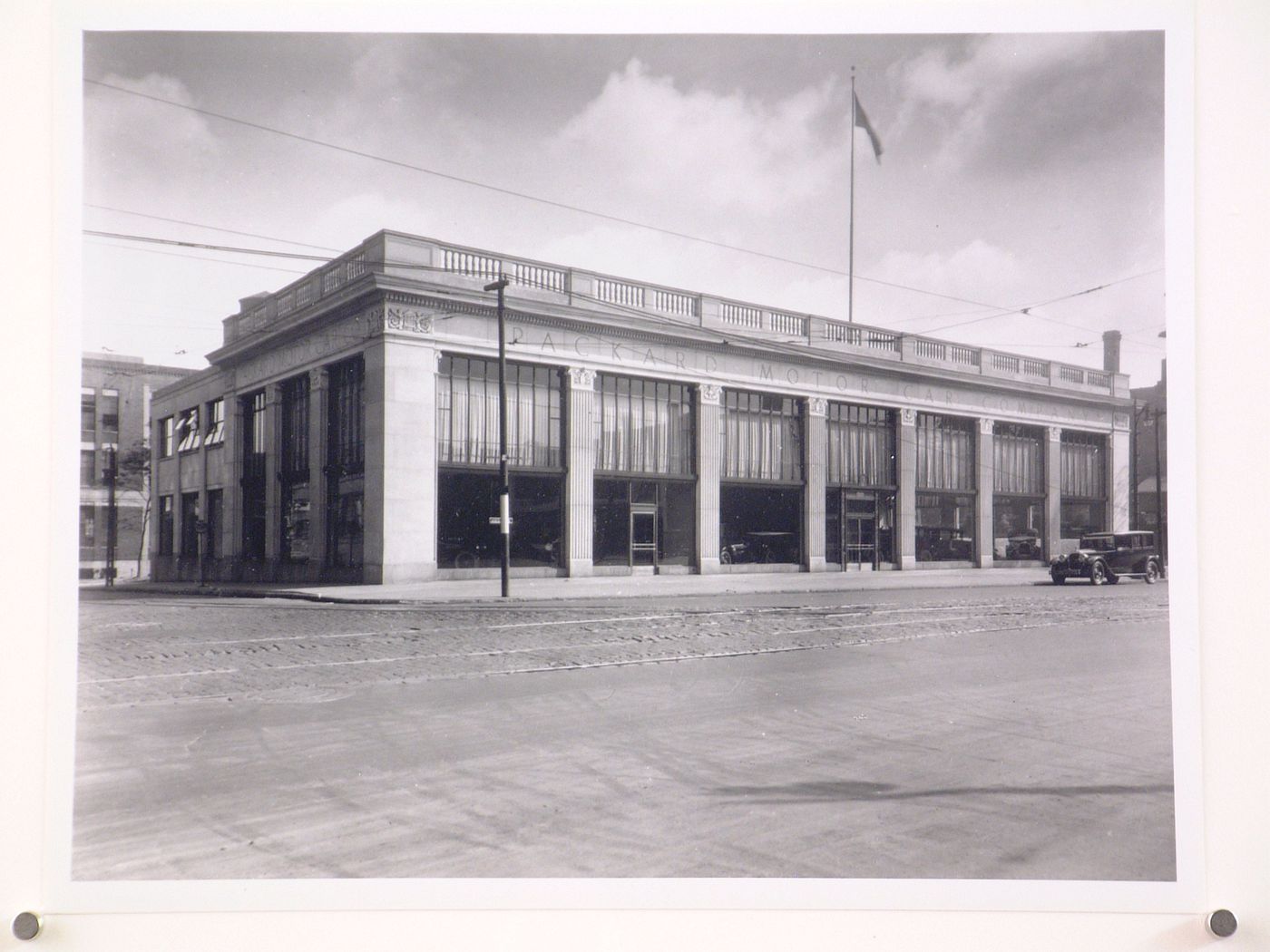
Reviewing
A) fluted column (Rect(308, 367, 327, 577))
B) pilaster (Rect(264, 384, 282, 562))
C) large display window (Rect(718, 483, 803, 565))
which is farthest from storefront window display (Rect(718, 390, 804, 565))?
pilaster (Rect(264, 384, 282, 562))

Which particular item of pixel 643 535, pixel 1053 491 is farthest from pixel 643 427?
pixel 1053 491

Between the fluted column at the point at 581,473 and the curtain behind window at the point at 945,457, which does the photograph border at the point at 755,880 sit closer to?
the curtain behind window at the point at 945,457

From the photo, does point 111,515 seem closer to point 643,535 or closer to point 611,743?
point 611,743

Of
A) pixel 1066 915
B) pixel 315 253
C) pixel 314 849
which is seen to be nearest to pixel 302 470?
pixel 315 253

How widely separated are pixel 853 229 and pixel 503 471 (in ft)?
7.43

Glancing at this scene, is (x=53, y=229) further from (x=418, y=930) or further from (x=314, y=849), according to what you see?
(x=418, y=930)

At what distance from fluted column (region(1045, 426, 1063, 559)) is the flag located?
2060mm

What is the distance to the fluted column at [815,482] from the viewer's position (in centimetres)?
475

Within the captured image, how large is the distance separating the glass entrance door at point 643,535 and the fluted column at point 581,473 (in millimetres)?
236

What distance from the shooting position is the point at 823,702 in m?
4.17

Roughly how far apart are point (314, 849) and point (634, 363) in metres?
2.89

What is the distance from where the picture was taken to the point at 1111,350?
4121mm

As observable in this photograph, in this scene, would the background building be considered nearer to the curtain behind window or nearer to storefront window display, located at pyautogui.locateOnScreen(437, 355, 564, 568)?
the curtain behind window

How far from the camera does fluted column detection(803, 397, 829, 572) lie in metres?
4.75
